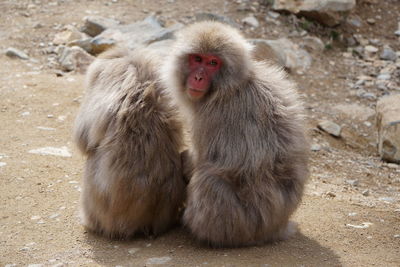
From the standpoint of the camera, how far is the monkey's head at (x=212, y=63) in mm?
4465

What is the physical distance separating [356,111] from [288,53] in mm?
1575

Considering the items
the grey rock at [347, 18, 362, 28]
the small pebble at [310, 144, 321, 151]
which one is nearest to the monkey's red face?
the small pebble at [310, 144, 321, 151]

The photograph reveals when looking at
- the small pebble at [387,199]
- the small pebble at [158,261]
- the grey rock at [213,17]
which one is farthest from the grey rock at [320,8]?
the small pebble at [158,261]

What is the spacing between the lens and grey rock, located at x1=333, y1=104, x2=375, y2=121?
8.67 meters

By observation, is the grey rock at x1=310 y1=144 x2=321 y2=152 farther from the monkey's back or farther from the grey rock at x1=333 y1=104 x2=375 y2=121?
the monkey's back

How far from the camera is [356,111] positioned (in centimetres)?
880

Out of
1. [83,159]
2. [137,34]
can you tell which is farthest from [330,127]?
[83,159]

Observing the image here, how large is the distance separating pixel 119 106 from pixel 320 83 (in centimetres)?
548

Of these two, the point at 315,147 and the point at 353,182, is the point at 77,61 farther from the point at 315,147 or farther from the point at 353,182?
the point at 353,182

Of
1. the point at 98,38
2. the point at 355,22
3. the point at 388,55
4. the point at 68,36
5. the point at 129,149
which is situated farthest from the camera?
the point at 355,22

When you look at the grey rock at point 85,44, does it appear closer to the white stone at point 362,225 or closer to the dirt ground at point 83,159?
the dirt ground at point 83,159

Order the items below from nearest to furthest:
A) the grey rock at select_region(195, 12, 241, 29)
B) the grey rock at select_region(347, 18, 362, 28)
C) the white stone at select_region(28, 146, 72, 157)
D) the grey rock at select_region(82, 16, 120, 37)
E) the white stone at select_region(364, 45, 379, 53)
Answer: the white stone at select_region(28, 146, 72, 157) → the grey rock at select_region(82, 16, 120, 37) → the grey rock at select_region(195, 12, 241, 29) → the white stone at select_region(364, 45, 379, 53) → the grey rock at select_region(347, 18, 362, 28)

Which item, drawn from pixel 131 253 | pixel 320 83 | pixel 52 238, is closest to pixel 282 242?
pixel 131 253

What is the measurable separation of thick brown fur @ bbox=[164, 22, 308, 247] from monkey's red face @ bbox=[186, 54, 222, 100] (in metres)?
0.04
